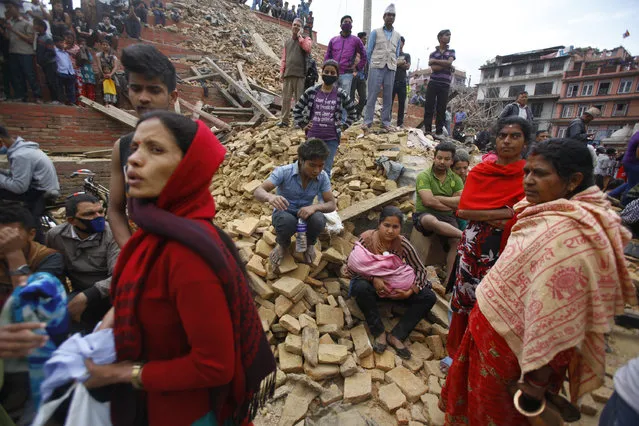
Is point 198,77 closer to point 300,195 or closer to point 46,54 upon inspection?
point 46,54

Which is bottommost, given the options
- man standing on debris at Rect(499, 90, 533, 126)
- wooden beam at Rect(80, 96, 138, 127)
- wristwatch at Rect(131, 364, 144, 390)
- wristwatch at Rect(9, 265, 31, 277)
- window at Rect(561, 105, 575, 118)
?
wristwatch at Rect(9, 265, 31, 277)

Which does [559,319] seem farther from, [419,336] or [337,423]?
[419,336]

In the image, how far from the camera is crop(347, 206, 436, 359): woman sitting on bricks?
3.16 metres

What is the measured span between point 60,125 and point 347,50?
7325 millimetres

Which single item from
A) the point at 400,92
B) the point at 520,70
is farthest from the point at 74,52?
the point at 520,70

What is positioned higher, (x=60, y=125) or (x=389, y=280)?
(x=60, y=125)

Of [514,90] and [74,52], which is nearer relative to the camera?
[74,52]

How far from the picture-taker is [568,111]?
34531 mm

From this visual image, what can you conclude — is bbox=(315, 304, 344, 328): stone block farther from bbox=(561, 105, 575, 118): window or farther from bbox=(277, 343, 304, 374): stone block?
bbox=(561, 105, 575, 118): window

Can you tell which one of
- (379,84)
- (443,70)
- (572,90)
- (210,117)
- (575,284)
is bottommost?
(575,284)

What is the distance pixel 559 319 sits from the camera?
1.36 meters

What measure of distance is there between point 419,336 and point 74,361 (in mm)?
3134

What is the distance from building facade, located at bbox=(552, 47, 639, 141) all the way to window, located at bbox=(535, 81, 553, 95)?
1400 mm

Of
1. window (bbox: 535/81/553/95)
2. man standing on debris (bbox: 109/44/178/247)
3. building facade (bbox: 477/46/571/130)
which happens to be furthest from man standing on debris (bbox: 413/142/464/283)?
window (bbox: 535/81/553/95)
